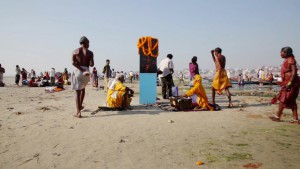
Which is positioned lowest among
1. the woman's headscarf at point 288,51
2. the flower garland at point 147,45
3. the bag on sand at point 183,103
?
the bag on sand at point 183,103

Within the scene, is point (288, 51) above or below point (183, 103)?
above

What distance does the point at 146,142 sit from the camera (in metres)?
4.31

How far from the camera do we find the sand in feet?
11.1

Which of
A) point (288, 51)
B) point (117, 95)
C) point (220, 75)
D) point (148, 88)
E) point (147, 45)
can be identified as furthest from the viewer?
point (148, 88)

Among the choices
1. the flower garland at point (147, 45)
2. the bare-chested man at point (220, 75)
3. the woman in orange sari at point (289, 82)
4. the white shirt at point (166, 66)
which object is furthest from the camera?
the white shirt at point (166, 66)

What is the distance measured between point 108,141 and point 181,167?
1640 millimetres

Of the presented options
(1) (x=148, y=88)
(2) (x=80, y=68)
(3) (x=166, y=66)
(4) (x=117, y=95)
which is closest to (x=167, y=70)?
(3) (x=166, y=66)

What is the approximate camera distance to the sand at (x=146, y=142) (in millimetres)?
3393

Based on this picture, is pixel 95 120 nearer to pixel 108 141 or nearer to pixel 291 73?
pixel 108 141

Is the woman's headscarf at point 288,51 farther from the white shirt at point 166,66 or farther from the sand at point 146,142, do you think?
the white shirt at point 166,66

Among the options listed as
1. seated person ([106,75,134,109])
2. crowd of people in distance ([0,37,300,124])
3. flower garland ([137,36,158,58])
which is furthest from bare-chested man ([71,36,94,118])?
flower garland ([137,36,158,58])

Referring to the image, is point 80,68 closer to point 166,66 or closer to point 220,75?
point 220,75

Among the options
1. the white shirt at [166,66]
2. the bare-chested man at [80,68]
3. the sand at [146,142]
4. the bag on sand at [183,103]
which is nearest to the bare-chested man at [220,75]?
the bag on sand at [183,103]

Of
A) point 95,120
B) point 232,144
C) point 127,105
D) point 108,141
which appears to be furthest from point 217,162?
point 127,105
